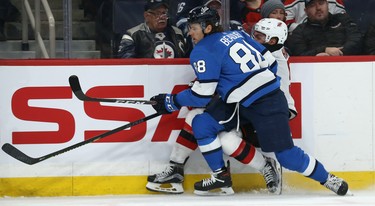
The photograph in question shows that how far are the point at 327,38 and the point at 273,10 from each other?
37cm

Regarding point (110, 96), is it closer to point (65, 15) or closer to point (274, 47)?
point (65, 15)

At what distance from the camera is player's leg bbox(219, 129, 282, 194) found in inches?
215

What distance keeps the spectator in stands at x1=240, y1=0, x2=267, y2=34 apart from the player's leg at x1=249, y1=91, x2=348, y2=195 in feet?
1.72

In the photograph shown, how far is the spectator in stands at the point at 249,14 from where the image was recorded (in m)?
5.72

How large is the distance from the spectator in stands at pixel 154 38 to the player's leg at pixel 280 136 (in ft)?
2.10

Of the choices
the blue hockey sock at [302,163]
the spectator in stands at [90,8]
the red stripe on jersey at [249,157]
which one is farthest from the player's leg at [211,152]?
the spectator in stands at [90,8]

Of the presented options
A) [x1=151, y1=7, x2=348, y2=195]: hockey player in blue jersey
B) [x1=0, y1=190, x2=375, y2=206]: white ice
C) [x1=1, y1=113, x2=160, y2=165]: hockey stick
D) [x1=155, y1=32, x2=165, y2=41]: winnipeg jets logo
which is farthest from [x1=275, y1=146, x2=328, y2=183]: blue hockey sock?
[x1=155, y1=32, x2=165, y2=41]: winnipeg jets logo

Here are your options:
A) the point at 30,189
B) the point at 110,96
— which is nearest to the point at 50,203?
the point at 30,189

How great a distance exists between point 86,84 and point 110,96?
16cm

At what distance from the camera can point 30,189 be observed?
18.2ft

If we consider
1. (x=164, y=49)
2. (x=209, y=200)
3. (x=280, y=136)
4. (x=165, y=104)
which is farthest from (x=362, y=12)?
(x=209, y=200)

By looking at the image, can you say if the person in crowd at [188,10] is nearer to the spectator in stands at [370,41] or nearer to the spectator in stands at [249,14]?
the spectator in stands at [249,14]

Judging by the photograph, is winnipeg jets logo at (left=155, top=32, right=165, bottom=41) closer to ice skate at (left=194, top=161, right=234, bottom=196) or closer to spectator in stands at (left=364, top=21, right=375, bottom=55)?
ice skate at (left=194, top=161, right=234, bottom=196)

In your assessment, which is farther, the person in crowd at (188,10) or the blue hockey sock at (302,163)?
the person in crowd at (188,10)
